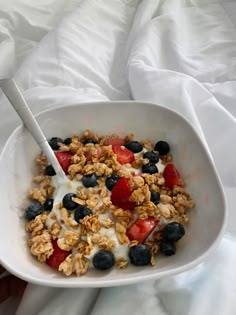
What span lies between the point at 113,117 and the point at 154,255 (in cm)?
26

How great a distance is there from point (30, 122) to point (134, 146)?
17 centimetres

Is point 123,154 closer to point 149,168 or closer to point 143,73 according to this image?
point 149,168

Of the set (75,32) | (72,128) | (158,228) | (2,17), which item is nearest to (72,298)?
(158,228)

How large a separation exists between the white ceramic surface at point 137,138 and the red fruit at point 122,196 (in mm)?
88

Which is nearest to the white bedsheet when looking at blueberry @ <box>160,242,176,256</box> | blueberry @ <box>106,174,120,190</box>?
blueberry @ <box>160,242,176,256</box>

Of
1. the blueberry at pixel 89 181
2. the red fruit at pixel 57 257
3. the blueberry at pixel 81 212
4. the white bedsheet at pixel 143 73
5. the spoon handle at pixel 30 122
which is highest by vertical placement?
the spoon handle at pixel 30 122

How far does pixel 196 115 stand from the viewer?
0.81 meters

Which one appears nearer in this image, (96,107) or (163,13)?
(96,107)

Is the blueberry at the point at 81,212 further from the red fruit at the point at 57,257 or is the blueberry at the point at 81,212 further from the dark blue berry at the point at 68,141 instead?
the dark blue berry at the point at 68,141

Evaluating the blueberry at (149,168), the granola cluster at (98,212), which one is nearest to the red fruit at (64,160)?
the granola cluster at (98,212)

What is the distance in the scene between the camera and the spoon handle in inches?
25.5

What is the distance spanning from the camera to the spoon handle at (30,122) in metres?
0.65

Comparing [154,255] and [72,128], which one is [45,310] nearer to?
[154,255]

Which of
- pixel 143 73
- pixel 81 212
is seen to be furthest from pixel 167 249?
pixel 143 73
